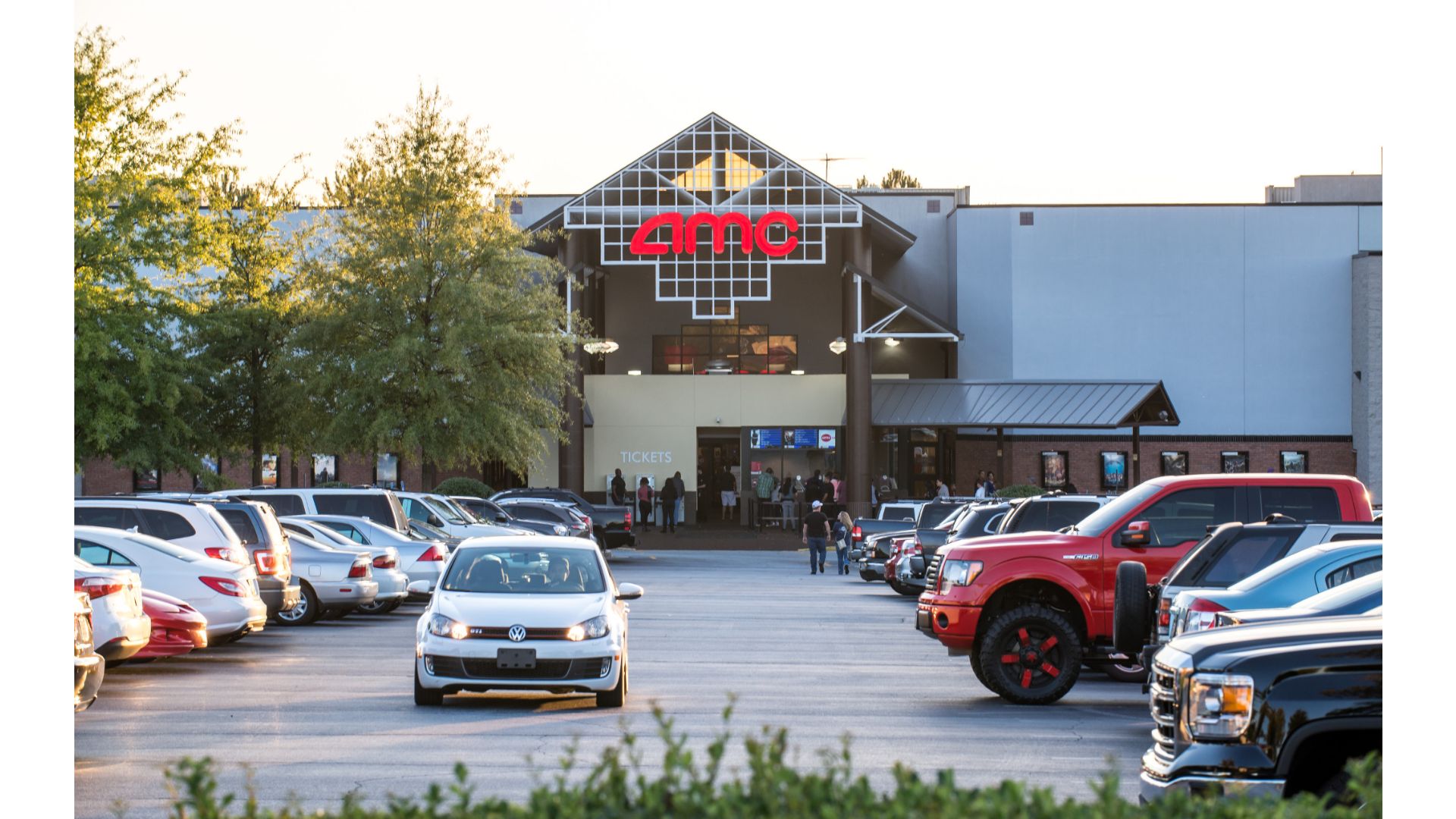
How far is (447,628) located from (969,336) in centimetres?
4088

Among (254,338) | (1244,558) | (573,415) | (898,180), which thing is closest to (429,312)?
(254,338)

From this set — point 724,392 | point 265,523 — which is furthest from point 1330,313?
point 265,523

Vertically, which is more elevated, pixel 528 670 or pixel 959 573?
pixel 959 573

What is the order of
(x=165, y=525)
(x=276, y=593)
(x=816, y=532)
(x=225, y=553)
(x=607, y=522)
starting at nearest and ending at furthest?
1. (x=225, y=553)
2. (x=165, y=525)
3. (x=276, y=593)
4. (x=816, y=532)
5. (x=607, y=522)

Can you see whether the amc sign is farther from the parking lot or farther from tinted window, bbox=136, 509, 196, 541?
tinted window, bbox=136, 509, 196, 541

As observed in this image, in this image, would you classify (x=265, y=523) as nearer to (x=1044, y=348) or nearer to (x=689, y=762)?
(x=689, y=762)

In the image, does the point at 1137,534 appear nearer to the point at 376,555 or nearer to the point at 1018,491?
the point at 376,555

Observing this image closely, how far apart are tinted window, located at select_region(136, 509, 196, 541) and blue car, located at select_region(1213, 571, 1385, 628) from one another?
38.4 feet

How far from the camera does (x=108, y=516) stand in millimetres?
18969

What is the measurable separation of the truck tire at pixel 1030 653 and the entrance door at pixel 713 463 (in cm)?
3884

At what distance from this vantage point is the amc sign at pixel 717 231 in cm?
4822

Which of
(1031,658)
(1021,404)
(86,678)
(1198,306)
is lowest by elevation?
(1031,658)

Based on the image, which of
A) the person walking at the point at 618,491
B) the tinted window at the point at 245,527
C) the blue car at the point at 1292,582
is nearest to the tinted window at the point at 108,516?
the tinted window at the point at 245,527

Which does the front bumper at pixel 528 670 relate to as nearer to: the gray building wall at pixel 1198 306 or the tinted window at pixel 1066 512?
the tinted window at pixel 1066 512
